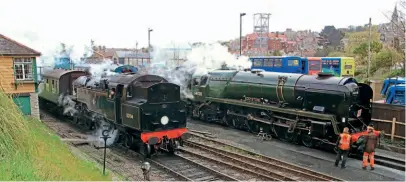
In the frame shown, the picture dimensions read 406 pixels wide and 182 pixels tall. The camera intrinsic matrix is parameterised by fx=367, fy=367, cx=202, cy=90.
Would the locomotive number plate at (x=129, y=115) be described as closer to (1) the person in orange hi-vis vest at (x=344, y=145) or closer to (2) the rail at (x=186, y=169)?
(2) the rail at (x=186, y=169)

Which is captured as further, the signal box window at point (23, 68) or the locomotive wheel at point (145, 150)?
the signal box window at point (23, 68)

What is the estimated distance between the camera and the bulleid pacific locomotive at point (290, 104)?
12000 millimetres

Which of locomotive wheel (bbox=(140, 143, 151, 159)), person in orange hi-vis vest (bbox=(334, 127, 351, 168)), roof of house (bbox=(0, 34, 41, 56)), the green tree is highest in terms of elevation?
the green tree

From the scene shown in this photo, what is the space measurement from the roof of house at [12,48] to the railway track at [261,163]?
30.8 feet

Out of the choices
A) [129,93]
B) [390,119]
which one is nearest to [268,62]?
[390,119]

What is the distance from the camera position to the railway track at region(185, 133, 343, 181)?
381 inches

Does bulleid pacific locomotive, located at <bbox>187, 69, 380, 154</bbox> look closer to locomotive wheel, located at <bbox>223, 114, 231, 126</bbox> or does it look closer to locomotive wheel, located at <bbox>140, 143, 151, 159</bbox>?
locomotive wheel, located at <bbox>223, 114, 231, 126</bbox>

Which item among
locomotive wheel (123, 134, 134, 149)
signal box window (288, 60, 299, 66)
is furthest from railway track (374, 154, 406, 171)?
signal box window (288, 60, 299, 66)

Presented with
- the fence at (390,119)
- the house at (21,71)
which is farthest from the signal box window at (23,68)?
the fence at (390,119)

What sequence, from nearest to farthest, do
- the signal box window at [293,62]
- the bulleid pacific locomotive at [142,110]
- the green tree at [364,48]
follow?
the bulleid pacific locomotive at [142,110] < the signal box window at [293,62] < the green tree at [364,48]

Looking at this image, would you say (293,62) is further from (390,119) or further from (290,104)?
(390,119)

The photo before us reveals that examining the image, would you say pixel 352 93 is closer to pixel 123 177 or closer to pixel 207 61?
pixel 123 177

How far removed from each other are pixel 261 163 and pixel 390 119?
18.5 feet

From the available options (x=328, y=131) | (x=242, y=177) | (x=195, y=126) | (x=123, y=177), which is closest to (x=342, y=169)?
(x=328, y=131)
